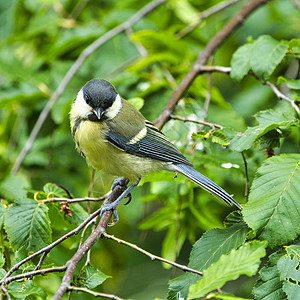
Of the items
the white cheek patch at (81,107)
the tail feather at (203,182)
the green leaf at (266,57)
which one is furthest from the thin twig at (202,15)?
the tail feather at (203,182)

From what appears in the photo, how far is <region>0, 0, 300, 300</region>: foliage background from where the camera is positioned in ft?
8.48

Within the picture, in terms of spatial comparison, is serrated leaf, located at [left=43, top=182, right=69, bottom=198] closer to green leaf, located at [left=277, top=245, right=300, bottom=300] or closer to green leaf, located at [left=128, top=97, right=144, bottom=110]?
green leaf, located at [left=128, top=97, right=144, bottom=110]

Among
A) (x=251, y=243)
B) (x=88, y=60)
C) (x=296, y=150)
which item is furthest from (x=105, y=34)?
(x=251, y=243)

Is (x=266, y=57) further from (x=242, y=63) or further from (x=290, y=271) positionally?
(x=290, y=271)

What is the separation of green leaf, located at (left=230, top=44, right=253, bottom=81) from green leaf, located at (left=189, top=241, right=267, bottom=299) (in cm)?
122

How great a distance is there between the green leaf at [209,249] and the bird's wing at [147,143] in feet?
2.46

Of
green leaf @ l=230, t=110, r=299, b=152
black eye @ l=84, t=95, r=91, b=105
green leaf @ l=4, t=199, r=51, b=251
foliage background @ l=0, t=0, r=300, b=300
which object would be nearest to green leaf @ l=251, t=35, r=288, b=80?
foliage background @ l=0, t=0, r=300, b=300

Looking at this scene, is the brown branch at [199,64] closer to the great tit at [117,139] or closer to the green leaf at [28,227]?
the great tit at [117,139]

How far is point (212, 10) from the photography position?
3424mm

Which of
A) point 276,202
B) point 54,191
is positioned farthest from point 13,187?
point 276,202

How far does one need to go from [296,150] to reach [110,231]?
1634 mm

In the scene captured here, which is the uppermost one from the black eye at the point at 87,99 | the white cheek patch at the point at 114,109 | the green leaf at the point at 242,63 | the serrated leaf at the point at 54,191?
the green leaf at the point at 242,63

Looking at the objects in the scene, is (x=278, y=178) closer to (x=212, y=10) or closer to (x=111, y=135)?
(x=111, y=135)

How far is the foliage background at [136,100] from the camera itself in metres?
2.58
